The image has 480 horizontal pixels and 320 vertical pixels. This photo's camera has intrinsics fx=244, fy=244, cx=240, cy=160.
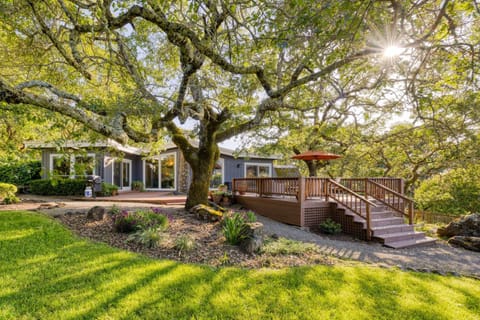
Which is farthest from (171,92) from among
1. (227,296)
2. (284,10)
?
(227,296)

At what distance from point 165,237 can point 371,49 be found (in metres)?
5.78

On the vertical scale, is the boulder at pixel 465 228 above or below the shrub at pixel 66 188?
below

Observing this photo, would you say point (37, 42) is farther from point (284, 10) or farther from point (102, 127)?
point (284, 10)

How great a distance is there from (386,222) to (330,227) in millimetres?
1716

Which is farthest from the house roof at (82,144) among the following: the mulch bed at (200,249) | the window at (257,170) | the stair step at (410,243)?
the window at (257,170)

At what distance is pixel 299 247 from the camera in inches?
204

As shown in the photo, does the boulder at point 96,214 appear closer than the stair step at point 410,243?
No

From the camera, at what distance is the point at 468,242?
6797 millimetres

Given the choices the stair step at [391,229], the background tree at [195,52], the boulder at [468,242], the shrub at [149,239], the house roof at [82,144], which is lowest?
the boulder at [468,242]

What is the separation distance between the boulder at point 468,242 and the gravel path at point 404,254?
25 cm

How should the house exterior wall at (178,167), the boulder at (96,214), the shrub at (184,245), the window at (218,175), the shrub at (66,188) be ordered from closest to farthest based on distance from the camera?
the shrub at (184,245)
the boulder at (96,214)
the shrub at (66,188)
the house exterior wall at (178,167)
the window at (218,175)

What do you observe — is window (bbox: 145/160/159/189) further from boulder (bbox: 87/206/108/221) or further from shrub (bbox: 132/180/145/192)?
boulder (bbox: 87/206/108/221)

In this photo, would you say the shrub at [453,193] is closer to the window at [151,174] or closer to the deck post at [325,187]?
the deck post at [325,187]

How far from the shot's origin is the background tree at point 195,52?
14.6 feet
